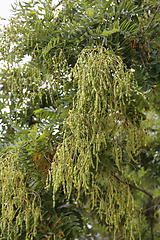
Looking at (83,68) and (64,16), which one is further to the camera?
(64,16)

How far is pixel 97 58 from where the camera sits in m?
1.10

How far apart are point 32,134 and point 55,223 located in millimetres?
647

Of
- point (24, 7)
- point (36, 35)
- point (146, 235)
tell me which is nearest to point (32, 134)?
point (36, 35)

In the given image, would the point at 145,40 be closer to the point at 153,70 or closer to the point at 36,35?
the point at 153,70

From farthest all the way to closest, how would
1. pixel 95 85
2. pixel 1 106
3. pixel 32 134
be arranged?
pixel 1 106 < pixel 32 134 < pixel 95 85

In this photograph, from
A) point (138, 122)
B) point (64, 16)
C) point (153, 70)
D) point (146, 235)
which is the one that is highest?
point (64, 16)

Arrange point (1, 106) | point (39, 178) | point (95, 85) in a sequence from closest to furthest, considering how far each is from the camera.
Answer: point (95, 85) < point (39, 178) < point (1, 106)

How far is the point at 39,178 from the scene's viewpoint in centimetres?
154

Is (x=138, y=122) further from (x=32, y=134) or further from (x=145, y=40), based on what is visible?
(x=32, y=134)

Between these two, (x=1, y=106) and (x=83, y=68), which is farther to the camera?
(x=1, y=106)

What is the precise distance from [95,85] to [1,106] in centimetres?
120

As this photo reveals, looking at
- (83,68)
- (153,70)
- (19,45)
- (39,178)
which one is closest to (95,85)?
(83,68)

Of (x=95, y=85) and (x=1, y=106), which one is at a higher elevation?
(x=1, y=106)

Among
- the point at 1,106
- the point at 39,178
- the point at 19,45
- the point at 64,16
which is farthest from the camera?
the point at 1,106
